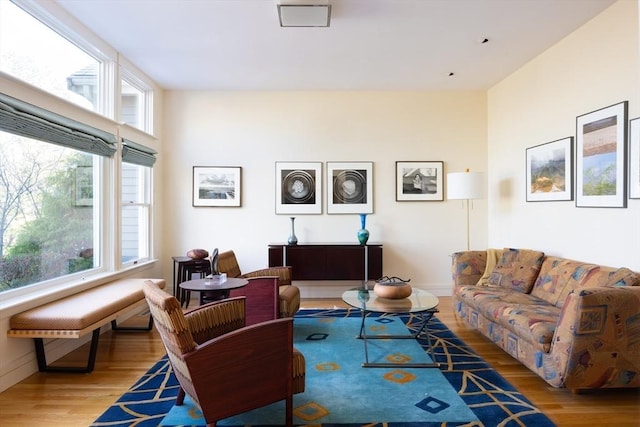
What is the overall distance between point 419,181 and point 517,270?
1.98 meters

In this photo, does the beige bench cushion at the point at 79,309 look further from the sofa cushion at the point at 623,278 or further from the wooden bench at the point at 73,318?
the sofa cushion at the point at 623,278

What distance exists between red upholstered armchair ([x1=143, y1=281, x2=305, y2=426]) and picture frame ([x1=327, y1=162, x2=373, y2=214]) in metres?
3.39

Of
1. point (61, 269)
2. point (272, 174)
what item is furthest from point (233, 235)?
point (61, 269)

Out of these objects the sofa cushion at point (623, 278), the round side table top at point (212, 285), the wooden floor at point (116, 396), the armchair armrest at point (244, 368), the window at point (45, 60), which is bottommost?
the wooden floor at point (116, 396)

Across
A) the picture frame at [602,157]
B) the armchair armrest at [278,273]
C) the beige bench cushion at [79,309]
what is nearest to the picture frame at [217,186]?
the armchair armrest at [278,273]

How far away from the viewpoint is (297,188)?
5465 mm

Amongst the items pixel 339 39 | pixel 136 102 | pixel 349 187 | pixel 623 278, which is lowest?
pixel 623 278

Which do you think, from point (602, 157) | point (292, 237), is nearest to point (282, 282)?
point (292, 237)

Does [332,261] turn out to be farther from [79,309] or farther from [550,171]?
[79,309]

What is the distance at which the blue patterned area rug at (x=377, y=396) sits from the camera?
2250 mm

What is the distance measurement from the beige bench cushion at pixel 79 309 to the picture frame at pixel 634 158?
4.10 metres

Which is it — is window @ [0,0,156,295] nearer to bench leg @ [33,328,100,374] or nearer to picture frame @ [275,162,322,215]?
bench leg @ [33,328,100,374]

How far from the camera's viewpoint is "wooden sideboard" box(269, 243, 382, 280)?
509 centimetres

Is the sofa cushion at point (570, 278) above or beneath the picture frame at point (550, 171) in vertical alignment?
beneath
